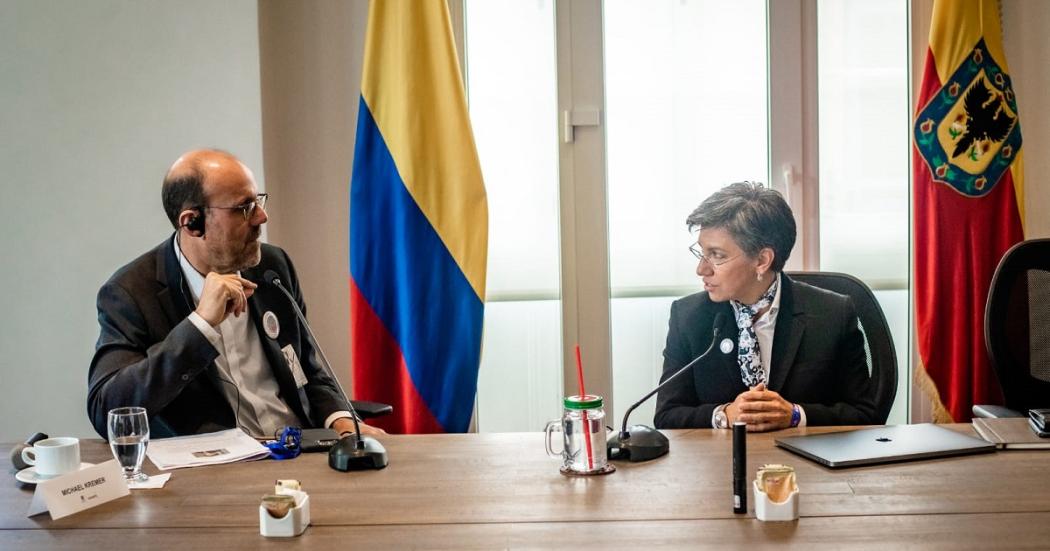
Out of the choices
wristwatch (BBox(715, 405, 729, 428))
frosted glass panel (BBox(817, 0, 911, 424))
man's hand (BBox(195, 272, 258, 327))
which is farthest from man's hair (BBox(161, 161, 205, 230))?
frosted glass panel (BBox(817, 0, 911, 424))

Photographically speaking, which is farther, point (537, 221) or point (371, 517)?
point (537, 221)

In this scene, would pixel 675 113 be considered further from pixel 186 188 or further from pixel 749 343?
pixel 186 188

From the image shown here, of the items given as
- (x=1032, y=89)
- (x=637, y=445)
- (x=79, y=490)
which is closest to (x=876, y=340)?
(x=637, y=445)

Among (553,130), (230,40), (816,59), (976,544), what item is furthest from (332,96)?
(976,544)

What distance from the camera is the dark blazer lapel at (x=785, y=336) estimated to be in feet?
8.12

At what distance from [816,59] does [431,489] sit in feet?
8.29

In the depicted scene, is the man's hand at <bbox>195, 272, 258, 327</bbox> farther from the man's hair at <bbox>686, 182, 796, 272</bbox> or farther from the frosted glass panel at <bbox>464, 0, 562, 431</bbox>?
the frosted glass panel at <bbox>464, 0, 562, 431</bbox>

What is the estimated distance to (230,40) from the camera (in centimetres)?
340

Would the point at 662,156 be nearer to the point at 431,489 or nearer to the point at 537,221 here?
the point at 537,221

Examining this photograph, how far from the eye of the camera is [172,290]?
2381mm

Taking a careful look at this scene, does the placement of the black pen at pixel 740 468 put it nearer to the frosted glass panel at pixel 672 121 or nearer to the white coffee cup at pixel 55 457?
the white coffee cup at pixel 55 457

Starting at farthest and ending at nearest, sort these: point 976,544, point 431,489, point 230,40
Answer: point 230,40, point 431,489, point 976,544

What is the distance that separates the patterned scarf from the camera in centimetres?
249

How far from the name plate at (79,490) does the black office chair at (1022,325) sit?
2117mm
